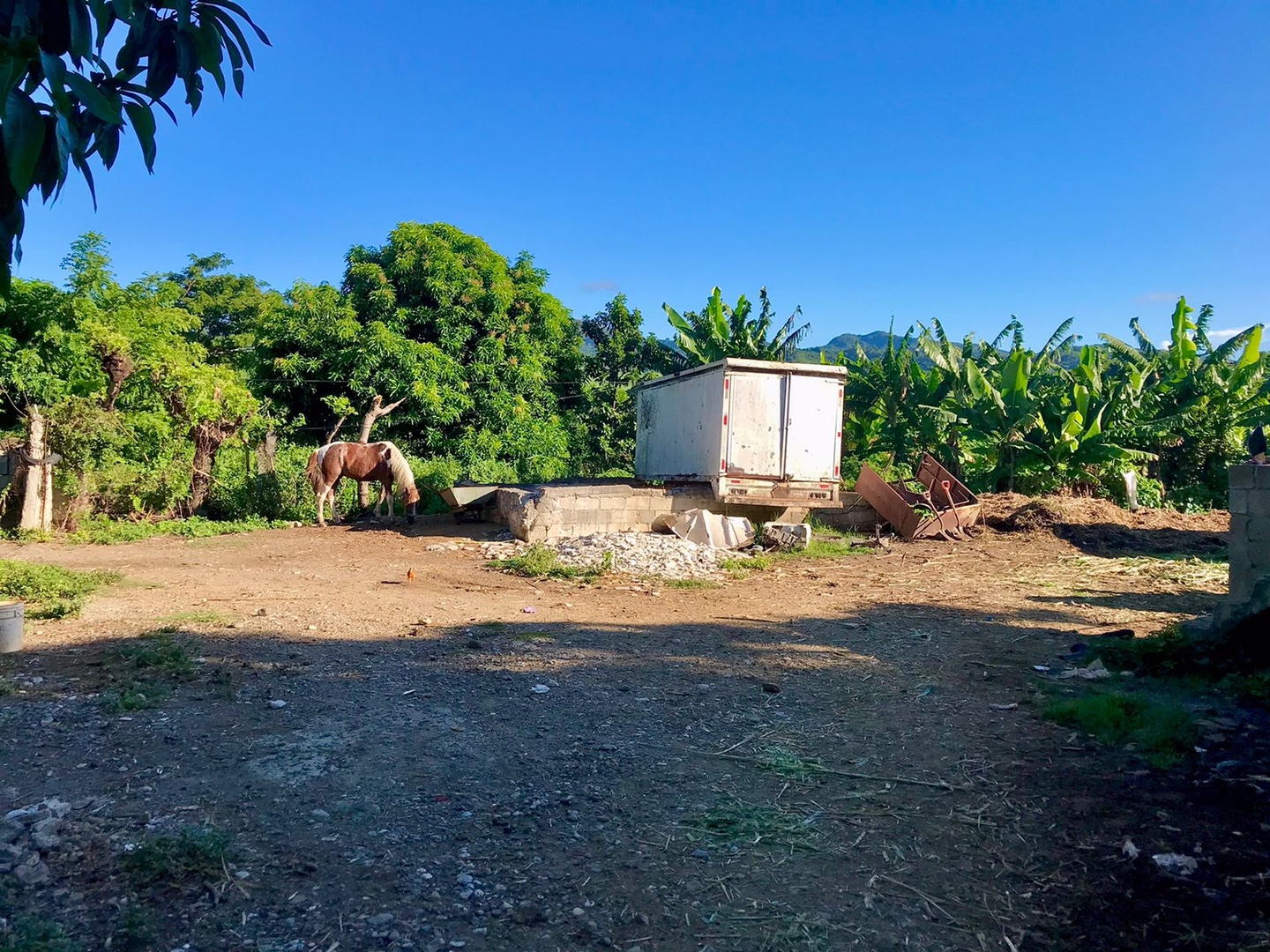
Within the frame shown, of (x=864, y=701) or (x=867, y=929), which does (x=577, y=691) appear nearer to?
(x=864, y=701)

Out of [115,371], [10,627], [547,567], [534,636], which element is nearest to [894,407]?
[547,567]

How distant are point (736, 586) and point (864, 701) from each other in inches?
187

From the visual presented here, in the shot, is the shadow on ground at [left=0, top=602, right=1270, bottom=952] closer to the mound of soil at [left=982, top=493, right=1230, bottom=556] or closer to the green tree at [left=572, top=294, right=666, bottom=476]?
the mound of soil at [left=982, top=493, right=1230, bottom=556]

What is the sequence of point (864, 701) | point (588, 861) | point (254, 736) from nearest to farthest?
point (588, 861) → point (254, 736) → point (864, 701)

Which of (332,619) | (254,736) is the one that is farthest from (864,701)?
(332,619)

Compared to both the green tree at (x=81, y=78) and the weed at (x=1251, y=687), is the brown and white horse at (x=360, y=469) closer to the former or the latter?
the weed at (x=1251, y=687)

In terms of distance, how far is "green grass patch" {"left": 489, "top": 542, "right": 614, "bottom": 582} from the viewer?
10.4m

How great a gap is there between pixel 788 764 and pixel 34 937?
310cm

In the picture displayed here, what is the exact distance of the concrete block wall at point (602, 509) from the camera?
497 inches

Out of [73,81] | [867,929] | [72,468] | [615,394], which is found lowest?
[867,929]

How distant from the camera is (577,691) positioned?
215 inches

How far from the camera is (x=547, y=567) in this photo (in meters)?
10.6

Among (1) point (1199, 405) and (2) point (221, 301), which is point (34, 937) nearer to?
(1) point (1199, 405)

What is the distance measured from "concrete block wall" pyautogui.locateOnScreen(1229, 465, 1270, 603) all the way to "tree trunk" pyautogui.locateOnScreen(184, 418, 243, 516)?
1507 cm
